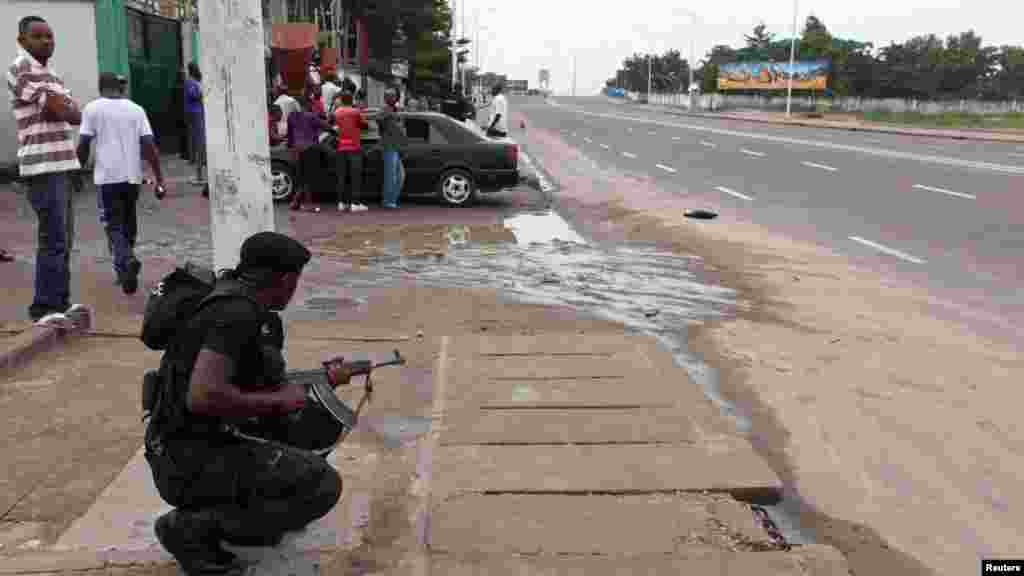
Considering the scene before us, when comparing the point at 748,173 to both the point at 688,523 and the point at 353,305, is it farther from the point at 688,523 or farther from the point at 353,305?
the point at 688,523

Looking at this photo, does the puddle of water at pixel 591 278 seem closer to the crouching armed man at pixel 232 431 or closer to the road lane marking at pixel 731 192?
the crouching armed man at pixel 232 431

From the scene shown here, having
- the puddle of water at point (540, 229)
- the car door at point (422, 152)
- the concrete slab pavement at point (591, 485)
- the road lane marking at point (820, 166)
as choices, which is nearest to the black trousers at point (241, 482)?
the concrete slab pavement at point (591, 485)

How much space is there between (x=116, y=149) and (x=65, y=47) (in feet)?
29.6

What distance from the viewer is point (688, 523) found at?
143 inches

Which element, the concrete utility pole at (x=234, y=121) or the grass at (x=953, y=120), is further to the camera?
the grass at (x=953, y=120)

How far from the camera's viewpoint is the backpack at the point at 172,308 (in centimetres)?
287

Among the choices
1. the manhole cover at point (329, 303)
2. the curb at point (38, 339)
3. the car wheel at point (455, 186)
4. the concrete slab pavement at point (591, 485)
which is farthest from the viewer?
the car wheel at point (455, 186)

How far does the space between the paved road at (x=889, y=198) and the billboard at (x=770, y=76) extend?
171 feet

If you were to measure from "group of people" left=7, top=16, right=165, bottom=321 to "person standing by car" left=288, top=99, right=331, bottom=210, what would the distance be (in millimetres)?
5972

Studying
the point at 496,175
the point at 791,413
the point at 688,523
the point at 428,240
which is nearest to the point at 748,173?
the point at 496,175

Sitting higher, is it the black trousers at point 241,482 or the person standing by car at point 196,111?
the person standing by car at point 196,111

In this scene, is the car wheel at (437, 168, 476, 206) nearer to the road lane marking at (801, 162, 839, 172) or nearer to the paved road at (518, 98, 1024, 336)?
the paved road at (518, 98, 1024, 336)

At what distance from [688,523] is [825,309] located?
14.9 ft

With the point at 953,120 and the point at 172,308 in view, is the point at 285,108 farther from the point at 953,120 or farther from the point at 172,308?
the point at 953,120
